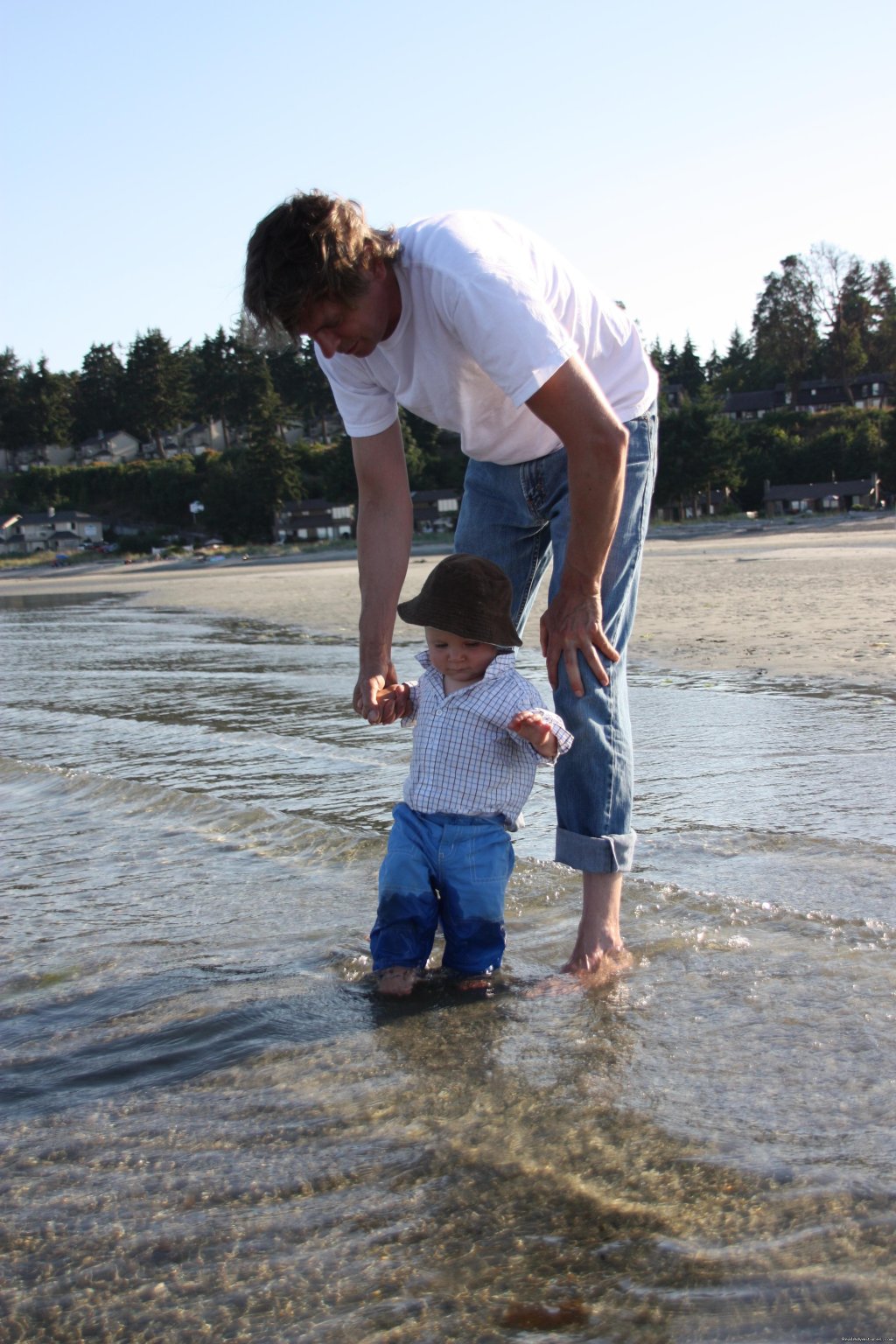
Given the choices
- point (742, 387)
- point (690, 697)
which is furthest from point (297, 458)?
point (690, 697)

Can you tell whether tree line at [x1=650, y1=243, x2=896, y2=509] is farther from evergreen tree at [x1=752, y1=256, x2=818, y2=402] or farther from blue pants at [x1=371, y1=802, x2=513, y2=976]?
blue pants at [x1=371, y1=802, x2=513, y2=976]

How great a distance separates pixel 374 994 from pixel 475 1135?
762 mm

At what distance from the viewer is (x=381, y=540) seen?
3266 millimetres

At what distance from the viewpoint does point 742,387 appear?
110562mm

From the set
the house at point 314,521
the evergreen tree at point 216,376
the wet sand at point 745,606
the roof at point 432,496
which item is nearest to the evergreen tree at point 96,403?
the evergreen tree at point 216,376

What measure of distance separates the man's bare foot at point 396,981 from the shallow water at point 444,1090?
0.15 feet

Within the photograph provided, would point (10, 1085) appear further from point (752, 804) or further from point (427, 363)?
point (752, 804)

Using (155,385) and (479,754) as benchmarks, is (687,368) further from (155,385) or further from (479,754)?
(479,754)

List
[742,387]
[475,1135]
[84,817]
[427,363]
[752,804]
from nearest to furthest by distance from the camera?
[475,1135], [427,363], [752,804], [84,817], [742,387]

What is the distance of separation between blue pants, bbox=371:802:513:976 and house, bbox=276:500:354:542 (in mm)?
78186

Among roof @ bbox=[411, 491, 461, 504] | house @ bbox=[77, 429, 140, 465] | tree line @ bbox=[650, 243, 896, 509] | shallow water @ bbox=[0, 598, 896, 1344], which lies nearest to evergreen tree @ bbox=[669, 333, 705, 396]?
tree line @ bbox=[650, 243, 896, 509]

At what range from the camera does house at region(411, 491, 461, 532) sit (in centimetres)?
8212

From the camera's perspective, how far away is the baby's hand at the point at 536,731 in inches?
105

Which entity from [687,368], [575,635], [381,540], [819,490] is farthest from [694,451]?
[575,635]
